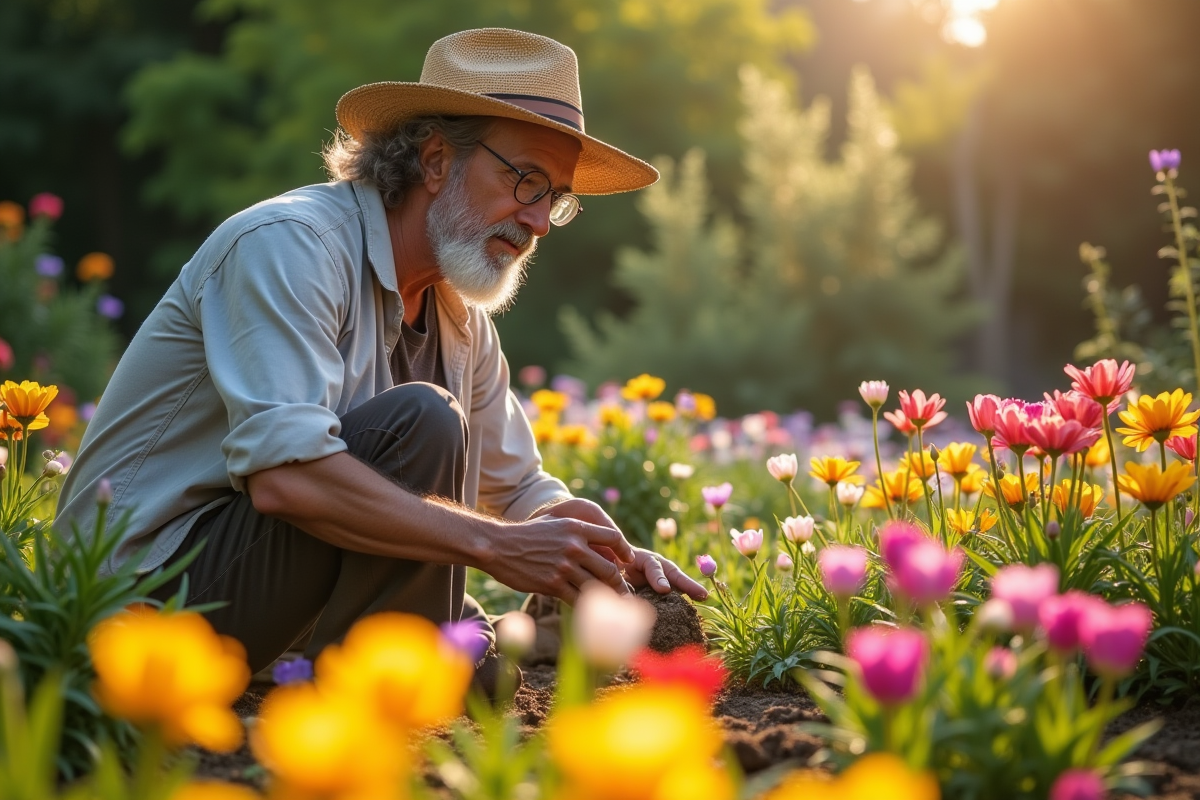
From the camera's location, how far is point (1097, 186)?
17.2 m

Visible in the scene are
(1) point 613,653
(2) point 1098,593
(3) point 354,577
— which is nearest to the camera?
(1) point 613,653

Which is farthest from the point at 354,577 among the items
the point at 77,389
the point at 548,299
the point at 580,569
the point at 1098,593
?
the point at 548,299

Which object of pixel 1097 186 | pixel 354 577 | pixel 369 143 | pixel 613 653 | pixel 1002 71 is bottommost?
pixel 354 577

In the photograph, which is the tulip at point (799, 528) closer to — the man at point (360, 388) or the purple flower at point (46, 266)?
the man at point (360, 388)

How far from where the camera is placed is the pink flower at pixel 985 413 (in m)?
2.24

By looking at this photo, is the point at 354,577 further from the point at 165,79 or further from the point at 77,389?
the point at 165,79

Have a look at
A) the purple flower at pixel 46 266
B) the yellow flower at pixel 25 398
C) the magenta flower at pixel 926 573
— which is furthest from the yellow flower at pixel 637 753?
the purple flower at pixel 46 266

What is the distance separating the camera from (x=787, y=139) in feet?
40.1

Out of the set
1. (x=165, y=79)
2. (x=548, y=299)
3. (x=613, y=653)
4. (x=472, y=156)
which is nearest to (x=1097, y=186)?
(x=548, y=299)

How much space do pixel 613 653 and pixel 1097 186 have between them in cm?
1796

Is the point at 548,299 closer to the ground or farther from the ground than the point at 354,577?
farther from the ground

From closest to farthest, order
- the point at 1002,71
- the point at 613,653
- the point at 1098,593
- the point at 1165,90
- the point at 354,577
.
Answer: the point at 613,653, the point at 1098,593, the point at 354,577, the point at 1165,90, the point at 1002,71

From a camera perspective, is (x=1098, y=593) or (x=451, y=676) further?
(x=1098, y=593)

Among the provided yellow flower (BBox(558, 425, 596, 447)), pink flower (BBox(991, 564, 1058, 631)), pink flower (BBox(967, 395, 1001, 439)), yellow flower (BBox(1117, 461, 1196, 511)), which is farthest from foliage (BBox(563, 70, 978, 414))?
pink flower (BBox(991, 564, 1058, 631))
